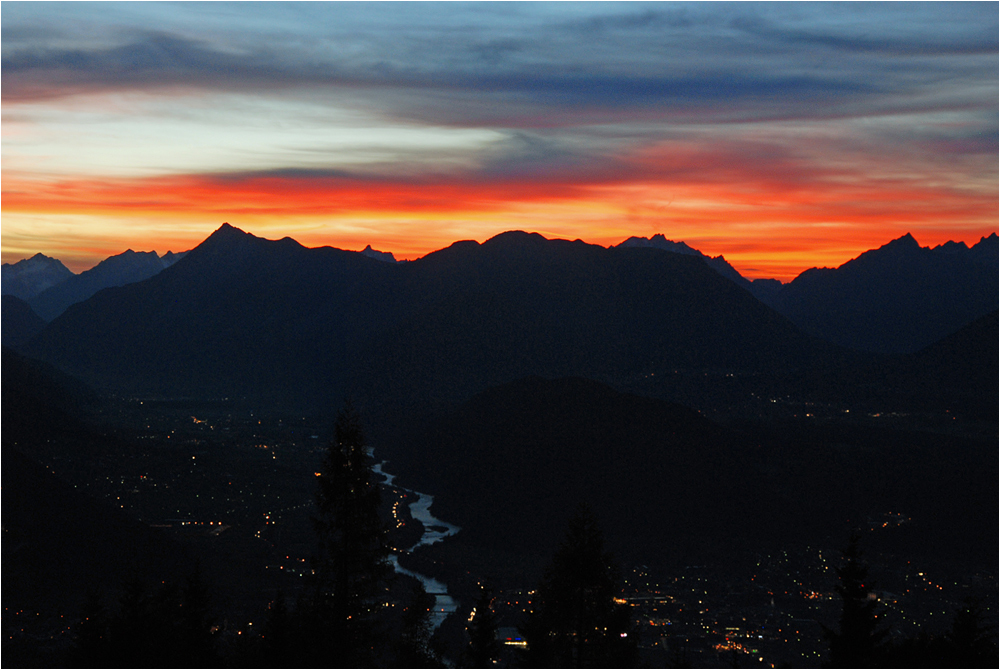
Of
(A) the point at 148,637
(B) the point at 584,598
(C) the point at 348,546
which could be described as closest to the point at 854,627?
(B) the point at 584,598

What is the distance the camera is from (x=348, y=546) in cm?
4878

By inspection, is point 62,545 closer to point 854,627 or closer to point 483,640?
point 483,640

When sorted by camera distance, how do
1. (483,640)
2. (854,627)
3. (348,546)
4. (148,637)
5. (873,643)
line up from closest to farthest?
1. (348,546)
2. (854,627)
3. (873,643)
4. (148,637)
5. (483,640)

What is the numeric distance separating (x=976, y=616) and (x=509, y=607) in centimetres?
10726

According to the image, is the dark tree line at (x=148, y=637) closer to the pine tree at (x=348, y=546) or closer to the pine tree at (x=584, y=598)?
the pine tree at (x=348, y=546)

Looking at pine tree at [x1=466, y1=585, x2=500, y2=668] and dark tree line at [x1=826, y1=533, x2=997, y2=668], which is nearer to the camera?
dark tree line at [x1=826, y1=533, x2=997, y2=668]

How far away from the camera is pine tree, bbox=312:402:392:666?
48.3 metres

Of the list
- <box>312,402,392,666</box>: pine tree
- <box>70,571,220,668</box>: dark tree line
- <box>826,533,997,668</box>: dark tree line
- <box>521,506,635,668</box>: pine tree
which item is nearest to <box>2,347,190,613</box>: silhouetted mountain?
<box>70,571,220,668</box>: dark tree line

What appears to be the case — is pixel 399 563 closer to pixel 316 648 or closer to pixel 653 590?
pixel 653 590

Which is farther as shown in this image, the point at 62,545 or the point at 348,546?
the point at 62,545

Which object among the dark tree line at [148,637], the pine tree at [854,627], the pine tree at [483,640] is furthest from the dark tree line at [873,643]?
the dark tree line at [148,637]

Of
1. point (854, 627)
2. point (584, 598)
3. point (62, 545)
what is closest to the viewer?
point (854, 627)

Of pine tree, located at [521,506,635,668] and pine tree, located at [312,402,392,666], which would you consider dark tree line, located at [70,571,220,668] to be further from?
pine tree, located at [521,506,635,668]

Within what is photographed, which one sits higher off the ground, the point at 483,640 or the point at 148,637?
the point at 148,637
